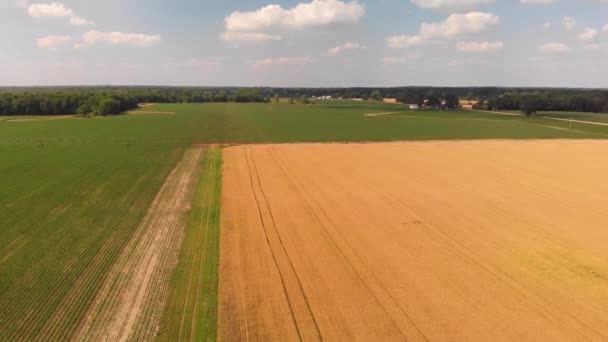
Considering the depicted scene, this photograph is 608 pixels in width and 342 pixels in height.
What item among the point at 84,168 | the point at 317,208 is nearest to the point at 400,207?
the point at 317,208

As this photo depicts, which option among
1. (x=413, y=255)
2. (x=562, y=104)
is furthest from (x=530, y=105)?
(x=413, y=255)

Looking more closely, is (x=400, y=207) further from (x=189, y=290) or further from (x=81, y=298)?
(x=81, y=298)

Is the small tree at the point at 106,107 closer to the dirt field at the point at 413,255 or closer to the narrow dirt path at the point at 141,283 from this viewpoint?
the dirt field at the point at 413,255

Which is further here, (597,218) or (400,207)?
(400,207)

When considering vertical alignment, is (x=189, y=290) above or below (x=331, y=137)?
below

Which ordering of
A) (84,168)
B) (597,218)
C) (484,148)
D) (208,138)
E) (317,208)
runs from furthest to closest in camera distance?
(208,138) → (484,148) → (84,168) → (317,208) → (597,218)

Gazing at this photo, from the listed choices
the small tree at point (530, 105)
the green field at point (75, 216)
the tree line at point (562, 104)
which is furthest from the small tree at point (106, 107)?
the tree line at point (562, 104)

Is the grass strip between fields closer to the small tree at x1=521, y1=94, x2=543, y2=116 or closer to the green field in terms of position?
the green field
